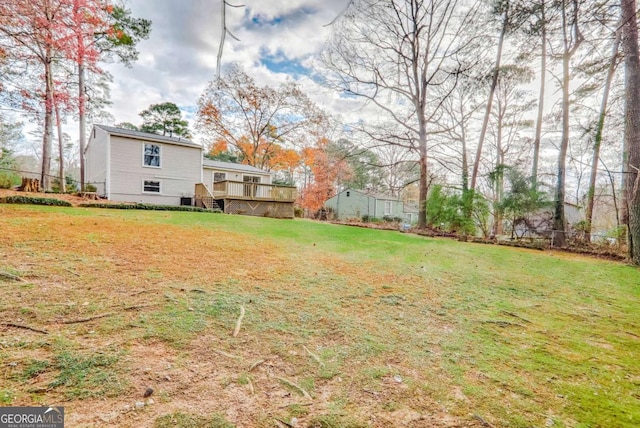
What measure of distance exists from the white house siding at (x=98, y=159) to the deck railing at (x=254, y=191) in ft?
17.8

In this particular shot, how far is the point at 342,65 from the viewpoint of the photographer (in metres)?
11.8

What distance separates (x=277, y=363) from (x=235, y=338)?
425mm

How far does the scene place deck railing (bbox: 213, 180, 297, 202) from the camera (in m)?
13.9

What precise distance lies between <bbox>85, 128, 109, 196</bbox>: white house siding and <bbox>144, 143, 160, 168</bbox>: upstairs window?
1.63 meters

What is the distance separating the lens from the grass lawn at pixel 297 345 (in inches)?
53.3

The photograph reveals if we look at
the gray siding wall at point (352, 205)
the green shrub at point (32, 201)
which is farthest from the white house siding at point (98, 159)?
the gray siding wall at point (352, 205)

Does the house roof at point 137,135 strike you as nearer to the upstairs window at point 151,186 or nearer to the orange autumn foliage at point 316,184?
the upstairs window at point 151,186

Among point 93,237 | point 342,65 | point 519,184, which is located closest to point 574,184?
point 519,184

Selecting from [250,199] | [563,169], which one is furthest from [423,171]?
[250,199]

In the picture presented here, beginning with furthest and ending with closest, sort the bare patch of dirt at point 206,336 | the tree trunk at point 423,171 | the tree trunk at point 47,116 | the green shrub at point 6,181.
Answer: the tree trunk at point 423,171
the tree trunk at point 47,116
the green shrub at point 6,181
the bare patch of dirt at point 206,336

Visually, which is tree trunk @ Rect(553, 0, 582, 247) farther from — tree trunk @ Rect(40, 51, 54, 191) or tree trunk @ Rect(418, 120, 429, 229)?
tree trunk @ Rect(40, 51, 54, 191)

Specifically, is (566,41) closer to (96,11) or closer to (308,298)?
(308,298)

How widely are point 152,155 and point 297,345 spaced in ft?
52.0

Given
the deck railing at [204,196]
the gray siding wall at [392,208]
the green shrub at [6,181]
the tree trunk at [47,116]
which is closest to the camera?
the green shrub at [6,181]
